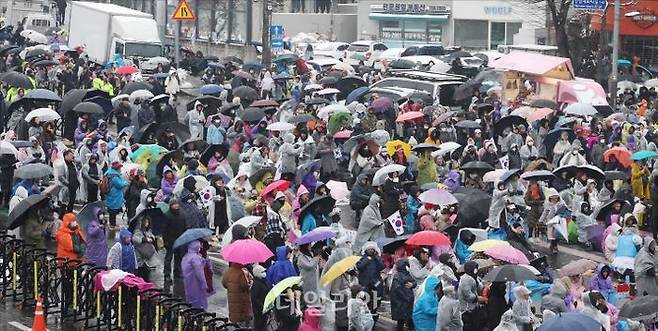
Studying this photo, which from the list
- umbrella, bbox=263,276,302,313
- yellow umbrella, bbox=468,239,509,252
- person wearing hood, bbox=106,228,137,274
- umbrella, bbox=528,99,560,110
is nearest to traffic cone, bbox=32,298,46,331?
person wearing hood, bbox=106,228,137,274

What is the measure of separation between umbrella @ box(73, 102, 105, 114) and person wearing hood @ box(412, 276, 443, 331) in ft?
43.9

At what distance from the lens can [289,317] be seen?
1555 centimetres

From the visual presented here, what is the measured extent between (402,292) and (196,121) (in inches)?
551

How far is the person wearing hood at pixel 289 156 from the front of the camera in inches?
968

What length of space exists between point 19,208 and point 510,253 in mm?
6517

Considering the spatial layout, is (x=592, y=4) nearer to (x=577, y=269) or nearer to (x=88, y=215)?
(x=88, y=215)

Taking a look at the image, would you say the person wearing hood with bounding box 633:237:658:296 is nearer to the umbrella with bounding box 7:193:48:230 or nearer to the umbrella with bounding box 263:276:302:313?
the umbrella with bounding box 263:276:302:313

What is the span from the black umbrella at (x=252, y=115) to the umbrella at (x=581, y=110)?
6.89 metres

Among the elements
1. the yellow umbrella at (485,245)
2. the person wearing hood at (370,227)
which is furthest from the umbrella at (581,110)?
the yellow umbrella at (485,245)

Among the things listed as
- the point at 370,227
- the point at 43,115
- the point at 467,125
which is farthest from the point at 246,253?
the point at 467,125

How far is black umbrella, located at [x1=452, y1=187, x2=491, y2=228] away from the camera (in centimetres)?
2133

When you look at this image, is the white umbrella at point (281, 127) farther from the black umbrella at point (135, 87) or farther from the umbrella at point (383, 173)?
the black umbrella at point (135, 87)

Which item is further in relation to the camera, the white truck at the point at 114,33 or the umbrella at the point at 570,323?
the white truck at the point at 114,33

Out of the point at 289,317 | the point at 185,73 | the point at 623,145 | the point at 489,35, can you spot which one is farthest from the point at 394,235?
the point at 489,35
